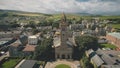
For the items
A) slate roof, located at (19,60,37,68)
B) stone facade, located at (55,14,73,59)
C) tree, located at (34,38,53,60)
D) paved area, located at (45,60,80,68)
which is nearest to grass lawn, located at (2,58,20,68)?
slate roof, located at (19,60,37,68)

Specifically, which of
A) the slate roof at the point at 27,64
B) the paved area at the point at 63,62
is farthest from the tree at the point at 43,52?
the slate roof at the point at 27,64

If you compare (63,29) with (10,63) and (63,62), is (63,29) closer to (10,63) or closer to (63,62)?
(63,62)

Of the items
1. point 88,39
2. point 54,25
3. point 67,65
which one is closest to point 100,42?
point 88,39

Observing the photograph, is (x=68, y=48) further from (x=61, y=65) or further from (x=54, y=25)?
(x=54, y=25)

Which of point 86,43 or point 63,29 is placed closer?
point 63,29

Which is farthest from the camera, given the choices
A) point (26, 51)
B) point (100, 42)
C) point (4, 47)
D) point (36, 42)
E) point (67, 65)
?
point (100, 42)

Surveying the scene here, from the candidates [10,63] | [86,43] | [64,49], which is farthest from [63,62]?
Result: [10,63]

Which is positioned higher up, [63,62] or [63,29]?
[63,29]

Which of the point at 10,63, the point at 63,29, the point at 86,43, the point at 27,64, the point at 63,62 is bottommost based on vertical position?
the point at 10,63

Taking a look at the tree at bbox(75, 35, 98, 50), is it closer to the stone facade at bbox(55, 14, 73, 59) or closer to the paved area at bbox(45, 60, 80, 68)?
the stone facade at bbox(55, 14, 73, 59)

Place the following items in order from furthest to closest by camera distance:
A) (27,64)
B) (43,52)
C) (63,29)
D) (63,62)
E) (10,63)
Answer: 1. (43,52)
2. (63,29)
3. (63,62)
4. (10,63)
5. (27,64)

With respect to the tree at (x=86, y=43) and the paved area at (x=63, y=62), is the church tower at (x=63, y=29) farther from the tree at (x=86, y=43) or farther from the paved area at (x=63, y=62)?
the tree at (x=86, y=43)
